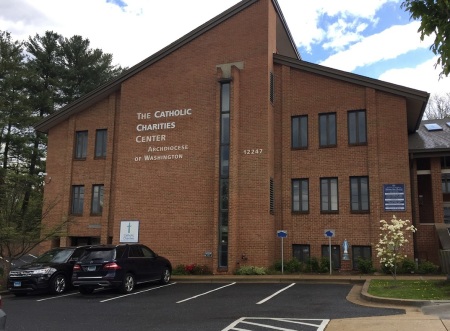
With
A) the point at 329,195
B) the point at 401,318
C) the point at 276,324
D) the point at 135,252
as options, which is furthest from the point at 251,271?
the point at 401,318

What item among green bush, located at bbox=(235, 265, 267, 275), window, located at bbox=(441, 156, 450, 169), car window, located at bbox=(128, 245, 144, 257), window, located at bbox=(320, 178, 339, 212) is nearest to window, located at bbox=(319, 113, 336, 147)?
window, located at bbox=(320, 178, 339, 212)

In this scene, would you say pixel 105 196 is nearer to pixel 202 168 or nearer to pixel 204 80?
pixel 202 168

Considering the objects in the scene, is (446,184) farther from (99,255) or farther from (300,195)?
(99,255)

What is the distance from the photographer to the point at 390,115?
20.5 metres

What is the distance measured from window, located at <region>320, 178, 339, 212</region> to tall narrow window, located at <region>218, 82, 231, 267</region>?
14.4ft

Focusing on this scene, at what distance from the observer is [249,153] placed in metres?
21.3

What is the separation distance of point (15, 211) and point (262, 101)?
37.9 ft

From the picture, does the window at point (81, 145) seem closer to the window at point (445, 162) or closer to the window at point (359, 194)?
the window at point (359, 194)

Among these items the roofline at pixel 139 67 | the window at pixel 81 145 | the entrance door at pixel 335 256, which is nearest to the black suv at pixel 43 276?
the window at pixel 81 145

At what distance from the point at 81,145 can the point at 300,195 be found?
13.0m

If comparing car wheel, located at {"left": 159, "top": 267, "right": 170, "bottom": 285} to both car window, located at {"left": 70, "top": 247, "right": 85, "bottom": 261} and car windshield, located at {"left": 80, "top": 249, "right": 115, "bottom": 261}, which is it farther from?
car window, located at {"left": 70, "top": 247, "right": 85, "bottom": 261}

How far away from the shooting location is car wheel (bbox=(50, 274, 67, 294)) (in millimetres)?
15633

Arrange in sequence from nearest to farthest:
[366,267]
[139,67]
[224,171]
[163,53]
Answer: [366,267] → [224,171] → [163,53] → [139,67]

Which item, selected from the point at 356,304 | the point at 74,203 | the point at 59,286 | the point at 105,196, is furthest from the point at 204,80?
the point at 356,304
